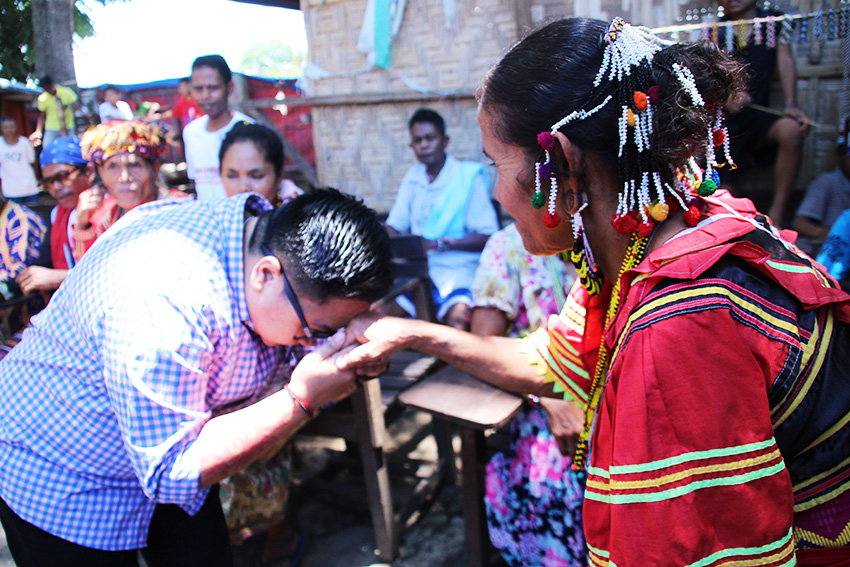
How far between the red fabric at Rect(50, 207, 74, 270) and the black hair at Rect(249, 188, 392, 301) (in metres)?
2.70

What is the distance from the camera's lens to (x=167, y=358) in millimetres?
1522

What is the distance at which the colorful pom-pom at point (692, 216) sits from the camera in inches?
48.9

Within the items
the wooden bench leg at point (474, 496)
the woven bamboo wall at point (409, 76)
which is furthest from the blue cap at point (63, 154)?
the wooden bench leg at point (474, 496)

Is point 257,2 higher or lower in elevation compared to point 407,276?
higher

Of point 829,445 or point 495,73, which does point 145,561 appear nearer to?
point 495,73

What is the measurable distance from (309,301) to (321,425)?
1396 mm

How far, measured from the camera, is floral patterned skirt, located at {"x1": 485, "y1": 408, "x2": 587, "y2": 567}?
7.63 feet

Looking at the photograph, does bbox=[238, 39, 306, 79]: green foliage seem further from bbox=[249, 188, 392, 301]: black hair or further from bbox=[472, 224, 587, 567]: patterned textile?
bbox=[249, 188, 392, 301]: black hair

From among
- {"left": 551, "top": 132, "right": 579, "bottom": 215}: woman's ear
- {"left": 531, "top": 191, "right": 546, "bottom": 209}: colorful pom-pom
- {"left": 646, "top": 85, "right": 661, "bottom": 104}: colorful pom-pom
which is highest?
{"left": 646, "top": 85, "right": 661, "bottom": 104}: colorful pom-pom

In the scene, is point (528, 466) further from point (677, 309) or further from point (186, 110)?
point (186, 110)

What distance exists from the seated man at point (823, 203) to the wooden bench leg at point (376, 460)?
3.09 meters

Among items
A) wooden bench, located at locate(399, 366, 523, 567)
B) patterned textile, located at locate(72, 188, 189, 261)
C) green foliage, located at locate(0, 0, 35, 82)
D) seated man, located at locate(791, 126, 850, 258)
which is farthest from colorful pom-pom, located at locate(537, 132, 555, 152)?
green foliage, located at locate(0, 0, 35, 82)

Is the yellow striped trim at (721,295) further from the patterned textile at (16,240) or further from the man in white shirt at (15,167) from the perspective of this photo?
the man in white shirt at (15,167)

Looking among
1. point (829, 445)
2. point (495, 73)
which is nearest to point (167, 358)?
point (495, 73)
